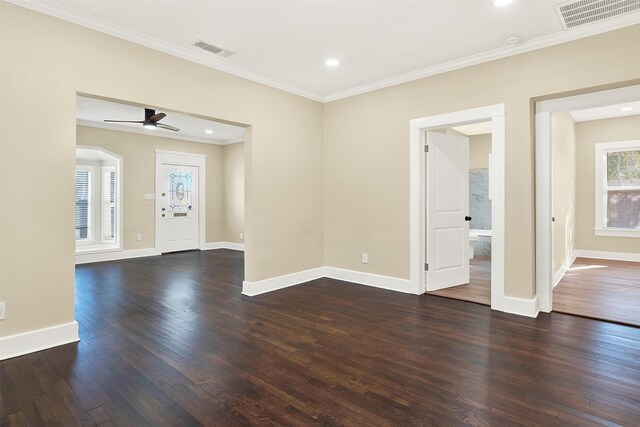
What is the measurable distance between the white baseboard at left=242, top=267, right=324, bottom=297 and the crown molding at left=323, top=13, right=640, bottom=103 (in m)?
2.66

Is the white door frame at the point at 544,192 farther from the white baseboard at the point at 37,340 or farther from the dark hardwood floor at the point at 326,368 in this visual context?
the white baseboard at the point at 37,340

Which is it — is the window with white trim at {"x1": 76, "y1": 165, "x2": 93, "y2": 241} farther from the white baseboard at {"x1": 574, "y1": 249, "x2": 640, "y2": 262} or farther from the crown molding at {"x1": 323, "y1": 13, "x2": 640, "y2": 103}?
the white baseboard at {"x1": 574, "y1": 249, "x2": 640, "y2": 262}

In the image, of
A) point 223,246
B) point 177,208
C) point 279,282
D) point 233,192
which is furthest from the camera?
point 223,246

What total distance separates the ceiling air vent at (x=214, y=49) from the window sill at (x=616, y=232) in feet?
25.2

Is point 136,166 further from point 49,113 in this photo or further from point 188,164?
point 49,113

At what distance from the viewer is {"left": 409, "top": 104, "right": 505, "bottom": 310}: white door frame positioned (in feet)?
12.0

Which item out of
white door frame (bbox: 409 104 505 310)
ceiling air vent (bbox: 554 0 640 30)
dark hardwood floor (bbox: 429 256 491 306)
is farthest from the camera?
dark hardwood floor (bbox: 429 256 491 306)

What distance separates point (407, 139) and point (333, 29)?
1735 millimetres

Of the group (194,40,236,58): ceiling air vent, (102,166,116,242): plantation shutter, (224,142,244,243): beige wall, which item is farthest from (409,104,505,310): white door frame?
(102,166,116,242): plantation shutter

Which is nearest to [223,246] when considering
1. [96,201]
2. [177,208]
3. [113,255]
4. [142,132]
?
[177,208]

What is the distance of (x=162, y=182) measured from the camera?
780cm

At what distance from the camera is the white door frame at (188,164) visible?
7699mm

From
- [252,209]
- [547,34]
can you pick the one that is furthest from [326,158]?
[547,34]

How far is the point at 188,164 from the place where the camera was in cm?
828
